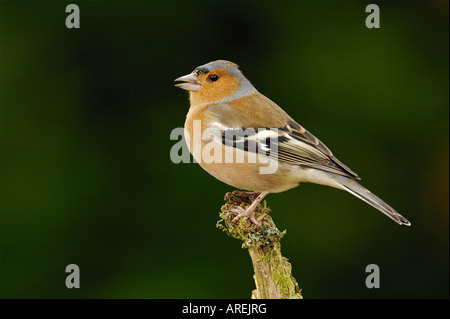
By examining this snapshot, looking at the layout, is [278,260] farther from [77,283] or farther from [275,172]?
[77,283]

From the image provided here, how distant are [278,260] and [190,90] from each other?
159 centimetres

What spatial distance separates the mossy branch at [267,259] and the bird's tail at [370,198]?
2.04 feet

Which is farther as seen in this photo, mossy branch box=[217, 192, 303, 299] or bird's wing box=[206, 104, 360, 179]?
bird's wing box=[206, 104, 360, 179]

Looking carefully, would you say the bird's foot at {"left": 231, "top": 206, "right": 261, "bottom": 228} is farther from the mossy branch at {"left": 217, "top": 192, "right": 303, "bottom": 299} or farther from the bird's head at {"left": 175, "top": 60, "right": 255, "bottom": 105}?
the bird's head at {"left": 175, "top": 60, "right": 255, "bottom": 105}

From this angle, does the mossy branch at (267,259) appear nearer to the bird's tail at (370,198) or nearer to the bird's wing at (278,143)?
the bird's wing at (278,143)

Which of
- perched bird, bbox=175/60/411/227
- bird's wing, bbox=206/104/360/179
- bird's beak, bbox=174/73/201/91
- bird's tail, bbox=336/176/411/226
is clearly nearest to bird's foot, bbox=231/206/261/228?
perched bird, bbox=175/60/411/227

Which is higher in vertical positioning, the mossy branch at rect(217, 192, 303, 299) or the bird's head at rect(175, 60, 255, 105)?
the bird's head at rect(175, 60, 255, 105)

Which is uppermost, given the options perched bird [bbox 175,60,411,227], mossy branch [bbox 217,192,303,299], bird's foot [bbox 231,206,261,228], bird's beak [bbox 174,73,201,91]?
bird's beak [bbox 174,73,201,91]

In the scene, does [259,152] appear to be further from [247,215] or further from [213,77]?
[213,77]

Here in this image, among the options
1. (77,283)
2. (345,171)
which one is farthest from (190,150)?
(77,283)

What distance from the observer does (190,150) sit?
4293 mm

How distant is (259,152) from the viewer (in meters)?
4.03

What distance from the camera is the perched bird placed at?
3.98 m

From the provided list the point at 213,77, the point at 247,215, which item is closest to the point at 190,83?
the point at 213,77
